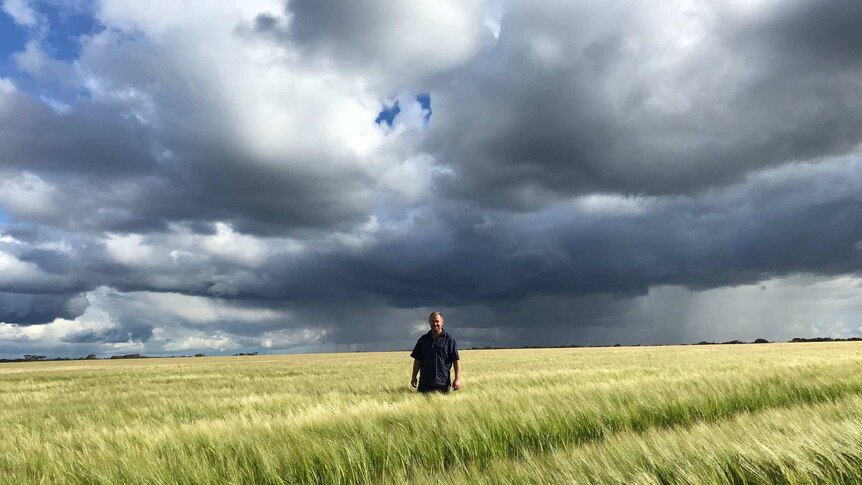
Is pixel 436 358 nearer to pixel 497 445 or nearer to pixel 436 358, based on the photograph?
pixel 436 358

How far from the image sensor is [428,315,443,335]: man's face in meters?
9.94

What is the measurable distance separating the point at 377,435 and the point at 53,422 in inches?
295

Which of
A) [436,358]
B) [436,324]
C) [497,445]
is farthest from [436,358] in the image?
[497,445]

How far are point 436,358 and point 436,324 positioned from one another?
0.77m

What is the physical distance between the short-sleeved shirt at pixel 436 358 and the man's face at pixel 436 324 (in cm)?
27

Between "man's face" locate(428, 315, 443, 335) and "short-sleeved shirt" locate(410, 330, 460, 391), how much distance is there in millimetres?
269

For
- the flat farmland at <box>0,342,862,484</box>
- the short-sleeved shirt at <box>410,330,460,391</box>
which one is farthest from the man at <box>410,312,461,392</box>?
the flat farmland at <box>0,342,862,484</box>

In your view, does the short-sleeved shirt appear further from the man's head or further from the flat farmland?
the flat farmland

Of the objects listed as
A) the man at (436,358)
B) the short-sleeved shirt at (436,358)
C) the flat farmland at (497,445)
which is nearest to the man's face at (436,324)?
the man at (436,358)

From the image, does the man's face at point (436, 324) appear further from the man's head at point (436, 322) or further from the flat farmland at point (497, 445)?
the flat farmland at point (497, 445)

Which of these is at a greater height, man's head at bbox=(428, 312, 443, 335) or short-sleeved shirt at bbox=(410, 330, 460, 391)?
man's head at bbox=(428, 312, 443, 335)

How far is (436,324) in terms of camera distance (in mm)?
10016

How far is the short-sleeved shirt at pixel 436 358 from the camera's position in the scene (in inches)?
407

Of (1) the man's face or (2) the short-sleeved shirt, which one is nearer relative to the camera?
(1) the man's face
